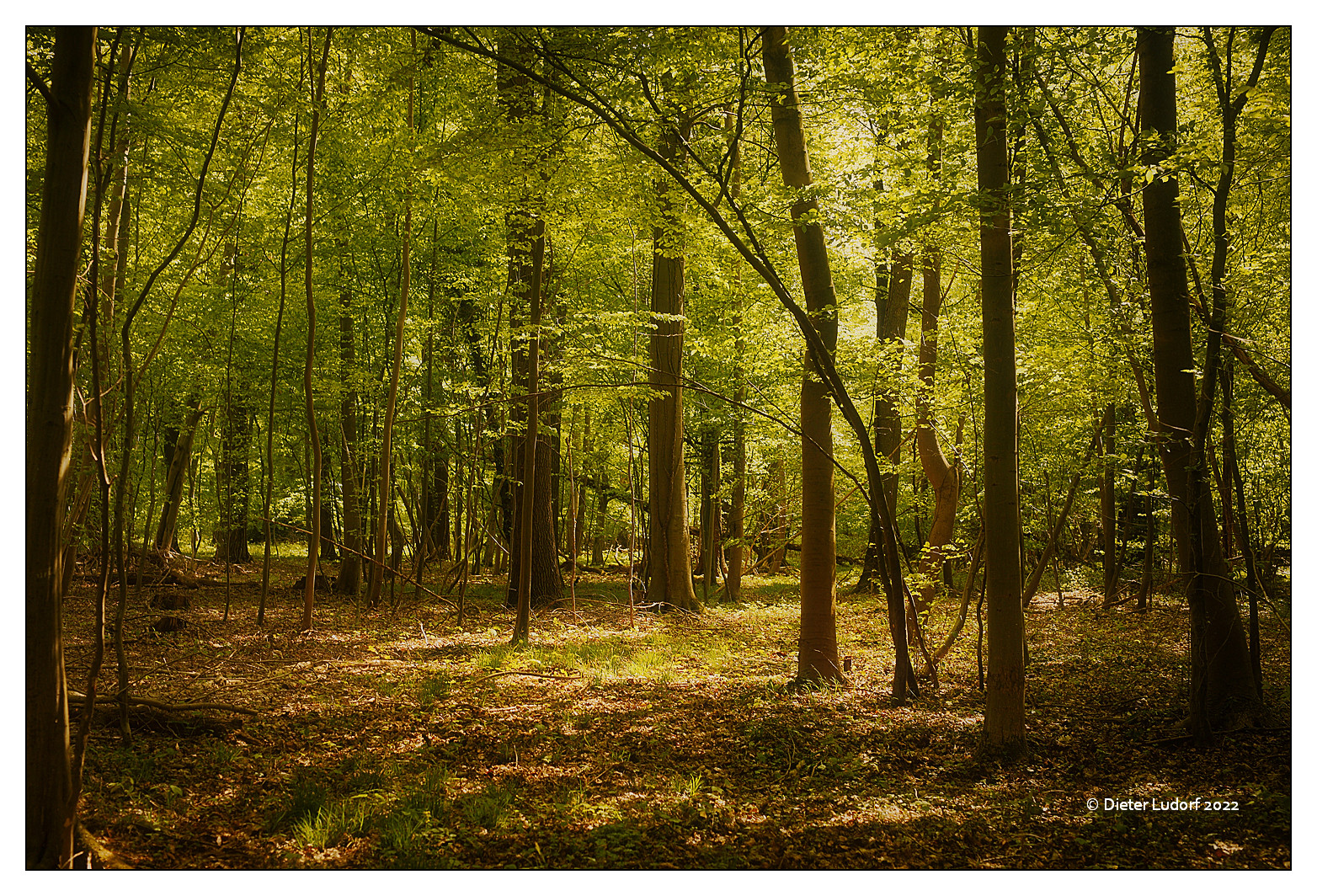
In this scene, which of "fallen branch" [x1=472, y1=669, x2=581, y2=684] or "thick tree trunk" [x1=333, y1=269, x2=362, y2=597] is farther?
"thick tree trunk" [x1=333, y1=269, x2=362, y2=597]

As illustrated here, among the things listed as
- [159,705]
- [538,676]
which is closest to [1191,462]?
[538,676]

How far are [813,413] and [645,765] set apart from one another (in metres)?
3.07

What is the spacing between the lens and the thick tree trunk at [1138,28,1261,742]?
5.00 m

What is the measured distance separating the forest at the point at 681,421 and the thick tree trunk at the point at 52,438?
1 cm

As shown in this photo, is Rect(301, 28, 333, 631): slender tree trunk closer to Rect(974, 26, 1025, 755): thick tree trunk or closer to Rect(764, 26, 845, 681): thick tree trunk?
Rect(764, 26, 845, 681): thick tree trunk

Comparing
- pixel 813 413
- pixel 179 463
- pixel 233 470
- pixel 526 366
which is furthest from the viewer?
pixel 233 470

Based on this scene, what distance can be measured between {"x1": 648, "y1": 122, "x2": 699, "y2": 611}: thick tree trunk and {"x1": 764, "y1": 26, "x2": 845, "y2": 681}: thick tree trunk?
4.52 meters

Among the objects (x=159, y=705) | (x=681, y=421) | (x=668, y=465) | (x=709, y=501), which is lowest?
(x=159, y=705)

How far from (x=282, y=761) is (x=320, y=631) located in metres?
4.40

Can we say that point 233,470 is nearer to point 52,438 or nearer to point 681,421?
point 681,421

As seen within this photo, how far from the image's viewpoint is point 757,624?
10.6 meters

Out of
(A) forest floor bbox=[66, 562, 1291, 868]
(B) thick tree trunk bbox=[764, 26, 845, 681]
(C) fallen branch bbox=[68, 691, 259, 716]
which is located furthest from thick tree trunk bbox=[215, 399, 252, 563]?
(B) thick tree trunk bbox=[764, 26, 845, 681]

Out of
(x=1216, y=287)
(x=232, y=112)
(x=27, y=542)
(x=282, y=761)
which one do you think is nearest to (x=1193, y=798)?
(x=1216, y=287)

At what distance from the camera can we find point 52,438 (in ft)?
9.12
